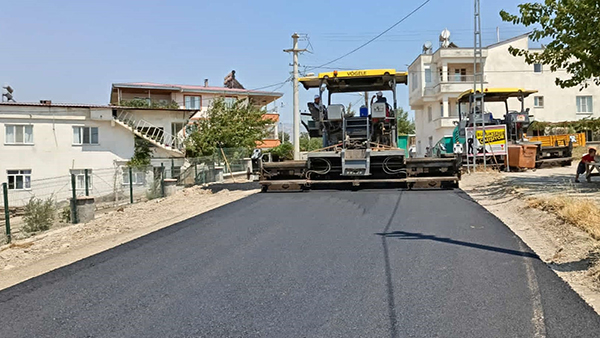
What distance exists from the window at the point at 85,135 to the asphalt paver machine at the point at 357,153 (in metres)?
21.6

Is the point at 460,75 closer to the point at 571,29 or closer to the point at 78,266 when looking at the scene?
the point at 571,29

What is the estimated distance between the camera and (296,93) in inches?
1180

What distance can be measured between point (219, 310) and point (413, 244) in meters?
3.26

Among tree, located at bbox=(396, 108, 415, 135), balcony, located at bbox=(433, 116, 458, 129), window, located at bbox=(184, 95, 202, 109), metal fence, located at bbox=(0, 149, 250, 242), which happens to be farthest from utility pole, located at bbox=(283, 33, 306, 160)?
tree, located at bbox=(396, 108, 415, 135)

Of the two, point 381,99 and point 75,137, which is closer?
point 381,99

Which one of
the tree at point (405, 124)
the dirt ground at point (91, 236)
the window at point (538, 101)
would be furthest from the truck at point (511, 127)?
the tree at point (405, 124)

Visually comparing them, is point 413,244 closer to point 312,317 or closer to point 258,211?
point 312,317

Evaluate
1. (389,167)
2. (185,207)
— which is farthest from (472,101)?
(185,207)

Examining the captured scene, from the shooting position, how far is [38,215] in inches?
543

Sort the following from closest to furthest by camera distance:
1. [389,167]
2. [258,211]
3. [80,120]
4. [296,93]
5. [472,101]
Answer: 1. [258,211]
2. [389,167]
3. [472,101]
4. [296,93]
5. [80,120]

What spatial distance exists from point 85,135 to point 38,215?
803 inches

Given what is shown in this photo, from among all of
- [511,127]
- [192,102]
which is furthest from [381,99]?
[192,102]

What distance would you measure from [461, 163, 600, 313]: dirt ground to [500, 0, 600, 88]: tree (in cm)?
280

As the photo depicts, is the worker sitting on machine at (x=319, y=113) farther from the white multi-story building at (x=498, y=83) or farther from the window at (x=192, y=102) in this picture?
the window at (x=192, y=102)
